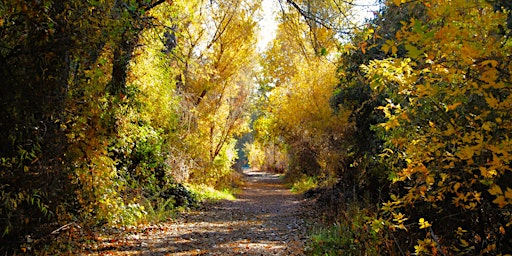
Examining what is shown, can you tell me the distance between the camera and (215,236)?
7961 mm

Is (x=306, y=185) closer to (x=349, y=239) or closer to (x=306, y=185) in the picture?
(x=306, y=185)

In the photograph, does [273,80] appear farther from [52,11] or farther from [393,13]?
[52,11]

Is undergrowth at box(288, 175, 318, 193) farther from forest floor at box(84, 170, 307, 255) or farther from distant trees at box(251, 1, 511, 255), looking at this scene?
forest floor at box(84, 170, 307, 255)

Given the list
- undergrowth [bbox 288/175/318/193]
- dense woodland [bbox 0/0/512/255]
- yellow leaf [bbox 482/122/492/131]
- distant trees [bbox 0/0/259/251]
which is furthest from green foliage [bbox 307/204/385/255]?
undergrowth [bbox 288/175/318/193]

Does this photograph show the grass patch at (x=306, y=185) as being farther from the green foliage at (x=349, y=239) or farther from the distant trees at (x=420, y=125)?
the green foliage at (x=349, y=239)

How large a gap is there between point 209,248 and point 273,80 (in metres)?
21.8

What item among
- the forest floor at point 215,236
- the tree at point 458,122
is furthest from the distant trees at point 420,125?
the forest floor at point 215,236

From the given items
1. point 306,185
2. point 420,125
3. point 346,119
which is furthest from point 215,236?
point 306,185

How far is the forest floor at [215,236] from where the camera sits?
6570mm

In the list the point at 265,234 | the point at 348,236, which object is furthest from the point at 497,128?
the point at 265,234

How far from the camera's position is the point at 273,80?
2786 centimetres

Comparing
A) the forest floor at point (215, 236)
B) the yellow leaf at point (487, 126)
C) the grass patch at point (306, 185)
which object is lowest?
the forest floor at point (215, 236)

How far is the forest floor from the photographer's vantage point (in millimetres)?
6570

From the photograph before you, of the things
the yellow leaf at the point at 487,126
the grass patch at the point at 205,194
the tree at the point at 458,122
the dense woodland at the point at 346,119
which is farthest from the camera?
the grass patch at the point at 205,194
